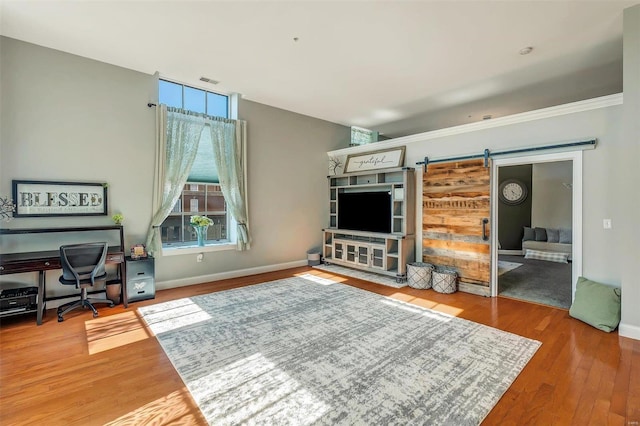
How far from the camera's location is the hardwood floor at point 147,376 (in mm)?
1852

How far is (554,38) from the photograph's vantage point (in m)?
3.27

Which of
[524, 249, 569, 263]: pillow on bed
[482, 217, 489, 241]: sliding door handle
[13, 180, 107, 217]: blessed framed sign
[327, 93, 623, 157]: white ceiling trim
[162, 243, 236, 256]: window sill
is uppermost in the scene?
[327, 93, 623, 157]: white ceiling trim

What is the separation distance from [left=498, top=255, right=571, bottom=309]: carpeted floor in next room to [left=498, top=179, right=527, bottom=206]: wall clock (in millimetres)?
1888

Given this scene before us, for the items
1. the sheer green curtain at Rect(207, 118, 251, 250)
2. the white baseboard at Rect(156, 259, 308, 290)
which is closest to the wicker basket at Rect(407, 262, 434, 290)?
the white baseboard at Rect(156, 259, 308, 290)

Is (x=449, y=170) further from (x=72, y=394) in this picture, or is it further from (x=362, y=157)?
(x=72, y=394)

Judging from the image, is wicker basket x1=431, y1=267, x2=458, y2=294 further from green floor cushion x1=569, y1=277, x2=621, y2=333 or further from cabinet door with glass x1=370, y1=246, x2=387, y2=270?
green floor cushion x1=569, y1=277, x2=621, y2=333

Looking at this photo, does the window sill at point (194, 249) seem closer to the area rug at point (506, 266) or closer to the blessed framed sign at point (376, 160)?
the blessed framed sign at point (376, 160)

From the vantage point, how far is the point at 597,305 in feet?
10.5

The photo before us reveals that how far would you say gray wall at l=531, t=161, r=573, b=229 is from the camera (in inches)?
287

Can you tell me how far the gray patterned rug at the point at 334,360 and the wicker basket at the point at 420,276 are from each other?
0.90 metres

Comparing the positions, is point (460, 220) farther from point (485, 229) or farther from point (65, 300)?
point (65, 300)

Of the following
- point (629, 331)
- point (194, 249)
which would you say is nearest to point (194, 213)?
point (194, 249)

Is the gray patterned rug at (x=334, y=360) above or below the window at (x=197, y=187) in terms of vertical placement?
below

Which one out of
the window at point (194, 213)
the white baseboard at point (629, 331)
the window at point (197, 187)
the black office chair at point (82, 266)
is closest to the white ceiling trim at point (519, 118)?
the white baseboard at point (629, 331)
